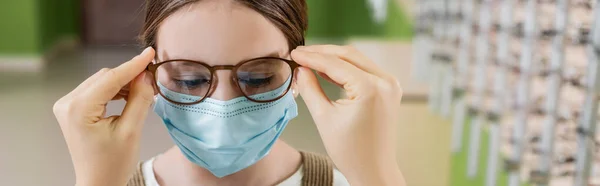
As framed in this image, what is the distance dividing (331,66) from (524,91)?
2.60 ft

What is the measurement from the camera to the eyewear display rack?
130cm

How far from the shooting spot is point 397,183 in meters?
0.91

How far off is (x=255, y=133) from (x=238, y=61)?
0.14 meters

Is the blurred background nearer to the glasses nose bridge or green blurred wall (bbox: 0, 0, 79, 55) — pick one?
green blurred wall (bbox: 0, 0, 79, 55)

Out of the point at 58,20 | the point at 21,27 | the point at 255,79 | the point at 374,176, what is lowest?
the point at 58,20

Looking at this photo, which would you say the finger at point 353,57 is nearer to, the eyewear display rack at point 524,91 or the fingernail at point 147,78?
the fingernail at point 147,78

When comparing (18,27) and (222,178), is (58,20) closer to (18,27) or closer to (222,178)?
(18,27)

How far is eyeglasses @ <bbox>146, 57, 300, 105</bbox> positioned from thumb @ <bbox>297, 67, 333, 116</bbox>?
0.03 metres

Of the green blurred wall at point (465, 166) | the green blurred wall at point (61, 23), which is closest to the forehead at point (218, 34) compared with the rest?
the green blurred wall at point (465, 166)

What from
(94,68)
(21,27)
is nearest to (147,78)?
(94,68)

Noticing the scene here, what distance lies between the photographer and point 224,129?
996 mm

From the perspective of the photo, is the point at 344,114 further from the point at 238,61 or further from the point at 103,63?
the point at 103,63

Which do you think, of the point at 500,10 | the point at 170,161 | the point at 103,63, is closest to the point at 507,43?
the point at 500,10

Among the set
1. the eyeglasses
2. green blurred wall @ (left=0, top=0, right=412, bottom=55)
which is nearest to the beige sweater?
the eyeglasses
